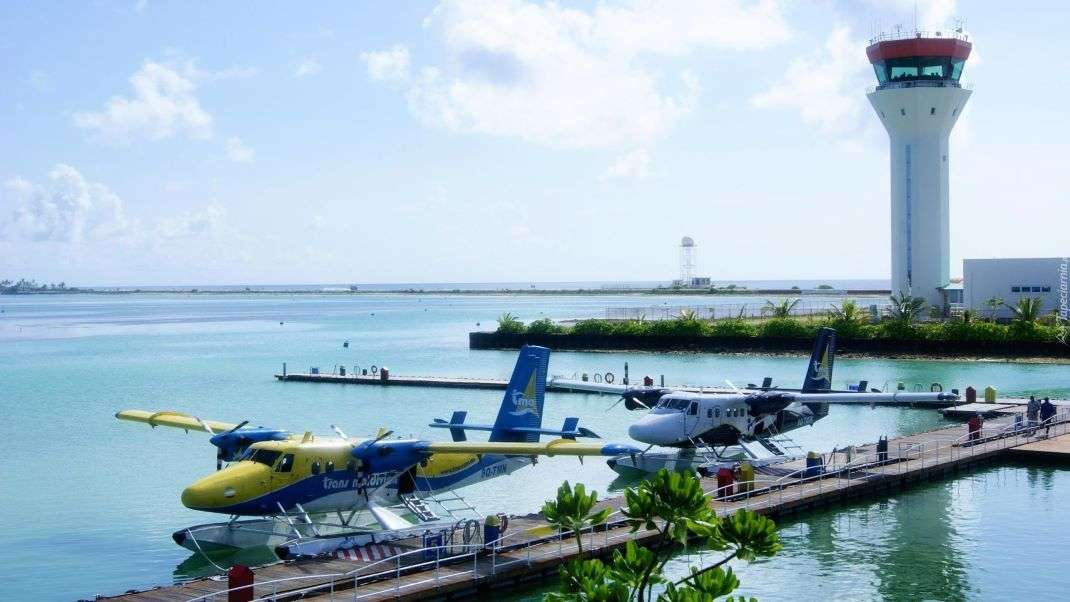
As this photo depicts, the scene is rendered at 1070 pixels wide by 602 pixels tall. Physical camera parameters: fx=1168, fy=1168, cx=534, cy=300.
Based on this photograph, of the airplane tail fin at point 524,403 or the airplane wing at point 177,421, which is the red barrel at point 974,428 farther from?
the airplane wing at point 177,421

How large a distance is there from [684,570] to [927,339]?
5745 centimetres

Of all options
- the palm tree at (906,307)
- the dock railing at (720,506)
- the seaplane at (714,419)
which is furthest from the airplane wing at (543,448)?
the palm tree at (906,307)

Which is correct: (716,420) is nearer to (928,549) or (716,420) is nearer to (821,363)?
(821,363)

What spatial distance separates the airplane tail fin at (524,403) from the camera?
2998 cm

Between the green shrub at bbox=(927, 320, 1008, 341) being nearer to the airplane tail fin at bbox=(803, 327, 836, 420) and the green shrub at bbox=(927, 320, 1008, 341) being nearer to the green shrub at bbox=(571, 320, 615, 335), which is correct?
the green shrub at bbox=(571, 320, 615, 335)

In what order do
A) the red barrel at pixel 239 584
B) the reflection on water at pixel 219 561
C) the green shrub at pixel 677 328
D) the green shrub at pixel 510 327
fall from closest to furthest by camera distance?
the red barrel at pixel 239 584 → the reflection on water at pixel 219 561 → the green shrub at pixel 677 328 → the green shrub at pixel 510 327

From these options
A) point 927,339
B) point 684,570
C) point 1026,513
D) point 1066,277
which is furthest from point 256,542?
point 1066,277

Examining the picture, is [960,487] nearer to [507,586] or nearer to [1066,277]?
[507,586]

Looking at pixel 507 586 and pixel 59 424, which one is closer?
pixel 507 586

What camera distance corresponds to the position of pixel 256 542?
26.2m

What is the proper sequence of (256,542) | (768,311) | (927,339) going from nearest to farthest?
1. (256,542)
2. (927,339)
3. (768,311)

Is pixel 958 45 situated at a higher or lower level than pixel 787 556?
higher

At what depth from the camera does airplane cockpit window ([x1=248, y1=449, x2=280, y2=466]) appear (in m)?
25.3

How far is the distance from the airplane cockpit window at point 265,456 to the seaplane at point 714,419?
39.2ft
